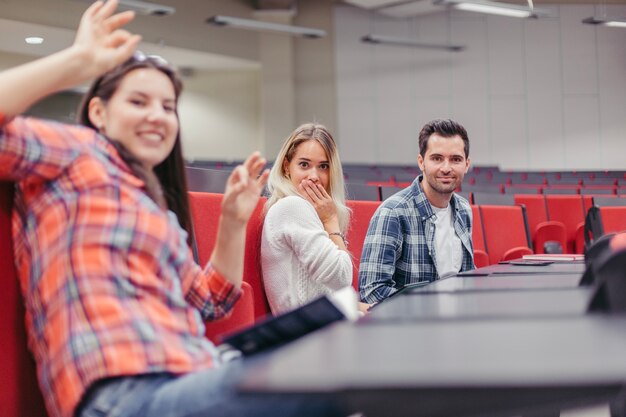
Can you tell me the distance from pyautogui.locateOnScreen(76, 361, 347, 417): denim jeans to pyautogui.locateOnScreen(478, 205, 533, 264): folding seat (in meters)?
1.99

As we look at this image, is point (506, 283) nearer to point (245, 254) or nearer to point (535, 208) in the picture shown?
point (245, 254)

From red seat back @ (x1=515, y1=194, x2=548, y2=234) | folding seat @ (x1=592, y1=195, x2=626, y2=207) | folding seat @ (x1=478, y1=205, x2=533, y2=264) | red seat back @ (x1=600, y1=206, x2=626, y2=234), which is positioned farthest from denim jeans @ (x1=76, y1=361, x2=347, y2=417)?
red seat back @ (x1=515, y1=194, x2=548, y2=234)

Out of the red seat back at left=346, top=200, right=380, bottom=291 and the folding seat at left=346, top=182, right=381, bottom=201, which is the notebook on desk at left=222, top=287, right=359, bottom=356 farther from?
the folding seat at left=346, top=182, right=381, bottom=201

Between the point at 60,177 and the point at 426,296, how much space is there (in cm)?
41

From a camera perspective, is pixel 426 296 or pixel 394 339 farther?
pixel 426 296

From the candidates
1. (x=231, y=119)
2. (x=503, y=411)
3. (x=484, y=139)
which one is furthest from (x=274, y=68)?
(x=503, y=411)

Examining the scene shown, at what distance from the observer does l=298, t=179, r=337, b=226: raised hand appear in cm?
156

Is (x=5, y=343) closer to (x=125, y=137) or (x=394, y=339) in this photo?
(x=125, y=137)

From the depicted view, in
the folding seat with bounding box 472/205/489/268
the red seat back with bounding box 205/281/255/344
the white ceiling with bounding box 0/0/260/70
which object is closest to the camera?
the red seat back with bounding box 205/281/255/344

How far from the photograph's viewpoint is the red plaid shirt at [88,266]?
27.5 inches

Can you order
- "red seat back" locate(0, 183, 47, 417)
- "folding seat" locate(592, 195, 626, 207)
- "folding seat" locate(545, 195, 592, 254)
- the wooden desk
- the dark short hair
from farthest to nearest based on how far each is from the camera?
1. "folding seat" locate(545, 195, 592, 254)
2. "folding seat" locate(592, 195, 626, 207)
3. the dark short hair
4. the wooden desk
5. "red seat back" locate(0, 183, 47, 417)

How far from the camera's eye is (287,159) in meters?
1.64

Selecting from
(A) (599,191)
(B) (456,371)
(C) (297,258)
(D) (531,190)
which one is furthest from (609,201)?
(B) (456,371)

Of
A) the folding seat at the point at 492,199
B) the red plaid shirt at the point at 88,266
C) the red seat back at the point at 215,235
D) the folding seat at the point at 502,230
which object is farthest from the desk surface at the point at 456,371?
the folding seat at the point at 492,199
